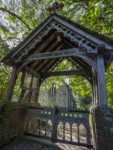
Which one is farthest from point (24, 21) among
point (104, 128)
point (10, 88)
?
point (104, 128)

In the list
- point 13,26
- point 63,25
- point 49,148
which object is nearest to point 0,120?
point 49,148

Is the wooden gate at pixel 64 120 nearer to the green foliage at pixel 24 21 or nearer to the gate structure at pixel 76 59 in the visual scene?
the gate structure at pixel 76 59

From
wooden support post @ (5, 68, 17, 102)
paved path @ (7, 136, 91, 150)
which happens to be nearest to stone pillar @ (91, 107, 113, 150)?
paved path @ (7, 136, 91, 150)

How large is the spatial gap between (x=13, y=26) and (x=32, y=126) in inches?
354

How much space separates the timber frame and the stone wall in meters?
0.50

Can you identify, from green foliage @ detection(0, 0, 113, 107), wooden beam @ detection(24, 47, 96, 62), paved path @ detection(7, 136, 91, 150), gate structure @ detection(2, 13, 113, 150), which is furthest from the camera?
green foliage @ detection(0, 0, 113, 107)

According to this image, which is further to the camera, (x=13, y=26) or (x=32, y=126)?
(x=13, y=26)

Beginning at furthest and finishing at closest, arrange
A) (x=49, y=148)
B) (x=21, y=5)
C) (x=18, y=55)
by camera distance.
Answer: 1. (x=21, y=5)
2. (x=18, y=55)
3. (x=49, y=148)

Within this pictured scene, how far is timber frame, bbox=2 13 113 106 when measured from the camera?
391 centimetres

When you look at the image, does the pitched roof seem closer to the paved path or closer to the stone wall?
the stone wall

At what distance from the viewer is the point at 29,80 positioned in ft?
19.9

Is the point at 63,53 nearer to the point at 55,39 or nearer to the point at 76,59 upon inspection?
the point at 55,39

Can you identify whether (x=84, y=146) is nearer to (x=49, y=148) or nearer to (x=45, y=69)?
(x=49, y=148)

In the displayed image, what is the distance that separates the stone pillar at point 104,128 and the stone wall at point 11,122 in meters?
3.09
